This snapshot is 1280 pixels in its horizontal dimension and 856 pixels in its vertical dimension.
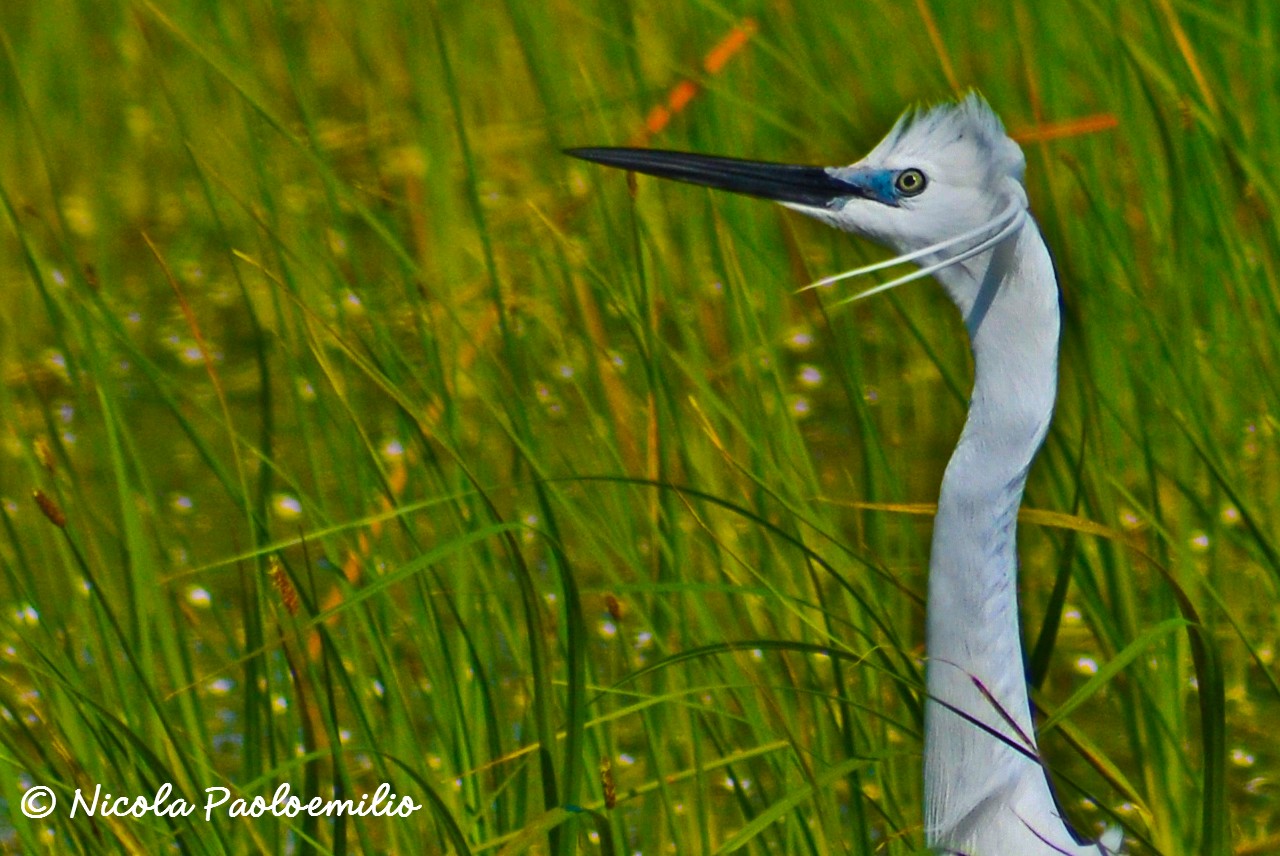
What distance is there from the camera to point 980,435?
150cm

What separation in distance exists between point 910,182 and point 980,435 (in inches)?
10.5

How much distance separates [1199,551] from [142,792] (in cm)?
185

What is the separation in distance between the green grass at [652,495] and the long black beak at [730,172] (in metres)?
0.13

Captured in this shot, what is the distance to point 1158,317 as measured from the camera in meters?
1.93

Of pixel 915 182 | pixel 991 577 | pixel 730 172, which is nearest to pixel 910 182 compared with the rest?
pixel 915 182

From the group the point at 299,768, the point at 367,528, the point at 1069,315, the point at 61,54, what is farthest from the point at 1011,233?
the point at 61,54

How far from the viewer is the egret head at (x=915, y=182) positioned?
1.48m

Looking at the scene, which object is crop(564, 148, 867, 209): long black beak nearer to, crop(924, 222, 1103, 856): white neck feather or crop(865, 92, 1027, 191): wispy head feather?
crop(865, 92, 1027, 191): wispy head feather

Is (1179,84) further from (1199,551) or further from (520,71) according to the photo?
(520,71)

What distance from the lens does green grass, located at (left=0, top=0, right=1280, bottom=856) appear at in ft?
5.51
